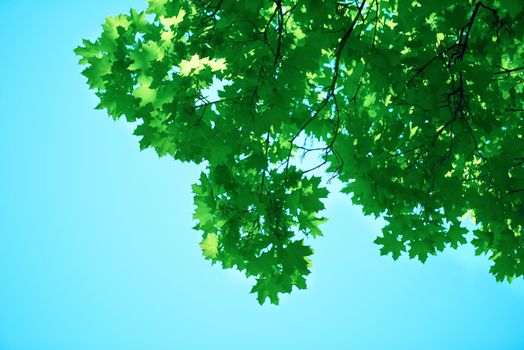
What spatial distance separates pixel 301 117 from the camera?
341 cm

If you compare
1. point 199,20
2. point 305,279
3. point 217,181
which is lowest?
point 305,279

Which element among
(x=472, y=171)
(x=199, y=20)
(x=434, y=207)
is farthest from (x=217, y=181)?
(x=472, y=171)

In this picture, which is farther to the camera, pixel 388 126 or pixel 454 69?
pixel 388 126

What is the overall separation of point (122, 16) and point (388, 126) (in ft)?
9.08

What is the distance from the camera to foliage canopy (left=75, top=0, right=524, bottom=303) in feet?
8.85

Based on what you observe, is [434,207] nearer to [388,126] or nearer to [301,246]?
[388,126]

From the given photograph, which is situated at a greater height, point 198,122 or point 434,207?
point 198,122

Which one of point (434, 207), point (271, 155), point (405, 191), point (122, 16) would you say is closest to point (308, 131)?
point (271, 155)

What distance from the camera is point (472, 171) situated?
12.6 ft

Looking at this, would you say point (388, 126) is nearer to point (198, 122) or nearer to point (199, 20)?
point (198, 122)

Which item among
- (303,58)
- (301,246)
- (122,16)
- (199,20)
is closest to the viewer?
(303,58)

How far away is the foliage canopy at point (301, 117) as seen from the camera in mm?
2697

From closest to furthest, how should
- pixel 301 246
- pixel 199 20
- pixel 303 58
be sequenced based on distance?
pixel 303 58, pixel 301 246, pixel 199 20

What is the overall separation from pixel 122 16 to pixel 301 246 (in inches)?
110
